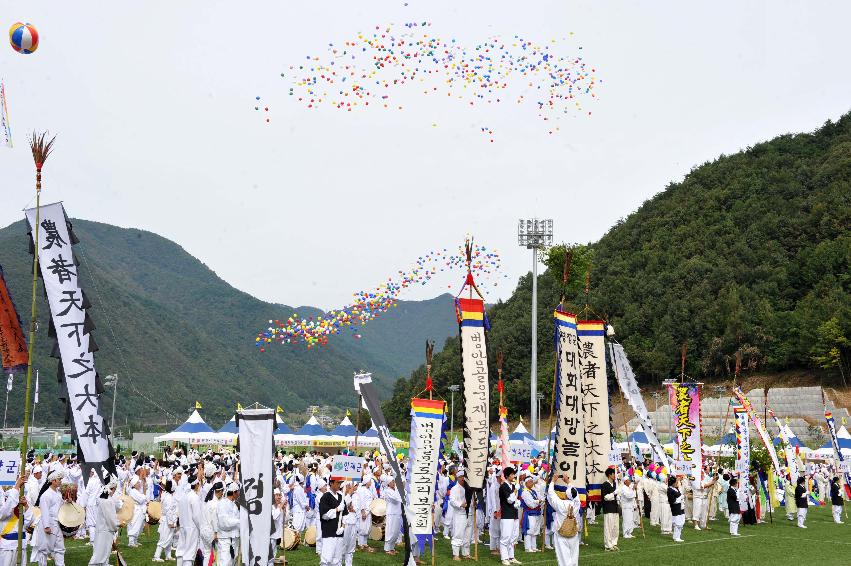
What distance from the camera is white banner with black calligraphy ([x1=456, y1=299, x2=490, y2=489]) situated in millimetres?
16469

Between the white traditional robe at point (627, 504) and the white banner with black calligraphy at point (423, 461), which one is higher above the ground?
the white banner with black calligraphy at point (423, 461)

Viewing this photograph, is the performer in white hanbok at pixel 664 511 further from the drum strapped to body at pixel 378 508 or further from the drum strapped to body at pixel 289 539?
the drum strapped to body at pixel 289 539

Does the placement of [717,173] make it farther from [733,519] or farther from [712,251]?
[733,519]

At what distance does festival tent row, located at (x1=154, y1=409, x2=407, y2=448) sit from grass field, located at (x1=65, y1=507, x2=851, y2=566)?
18.7 m

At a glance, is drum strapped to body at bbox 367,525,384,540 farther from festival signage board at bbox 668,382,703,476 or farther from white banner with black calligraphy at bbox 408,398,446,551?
festival signage board at bbox 668,382,703,476

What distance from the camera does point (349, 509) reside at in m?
14.9

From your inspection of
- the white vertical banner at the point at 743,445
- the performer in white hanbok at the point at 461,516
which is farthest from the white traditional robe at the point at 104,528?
the white vertical banner at the point at 743,445

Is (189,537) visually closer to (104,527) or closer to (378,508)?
(104,527)

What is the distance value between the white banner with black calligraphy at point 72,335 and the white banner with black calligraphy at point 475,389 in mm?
7101

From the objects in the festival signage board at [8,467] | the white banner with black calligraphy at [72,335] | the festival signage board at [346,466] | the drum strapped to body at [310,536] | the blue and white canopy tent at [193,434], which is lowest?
the drum strapped to body at [310,536]

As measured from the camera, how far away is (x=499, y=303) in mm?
86875

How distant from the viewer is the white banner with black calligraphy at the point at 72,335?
1146 cm

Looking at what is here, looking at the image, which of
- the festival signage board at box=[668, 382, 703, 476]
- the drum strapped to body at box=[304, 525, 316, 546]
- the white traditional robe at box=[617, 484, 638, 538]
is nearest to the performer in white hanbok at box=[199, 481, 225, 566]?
the drum strapped to body at box=[304, 525, 316, 546]

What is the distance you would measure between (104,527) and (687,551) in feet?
39.4
